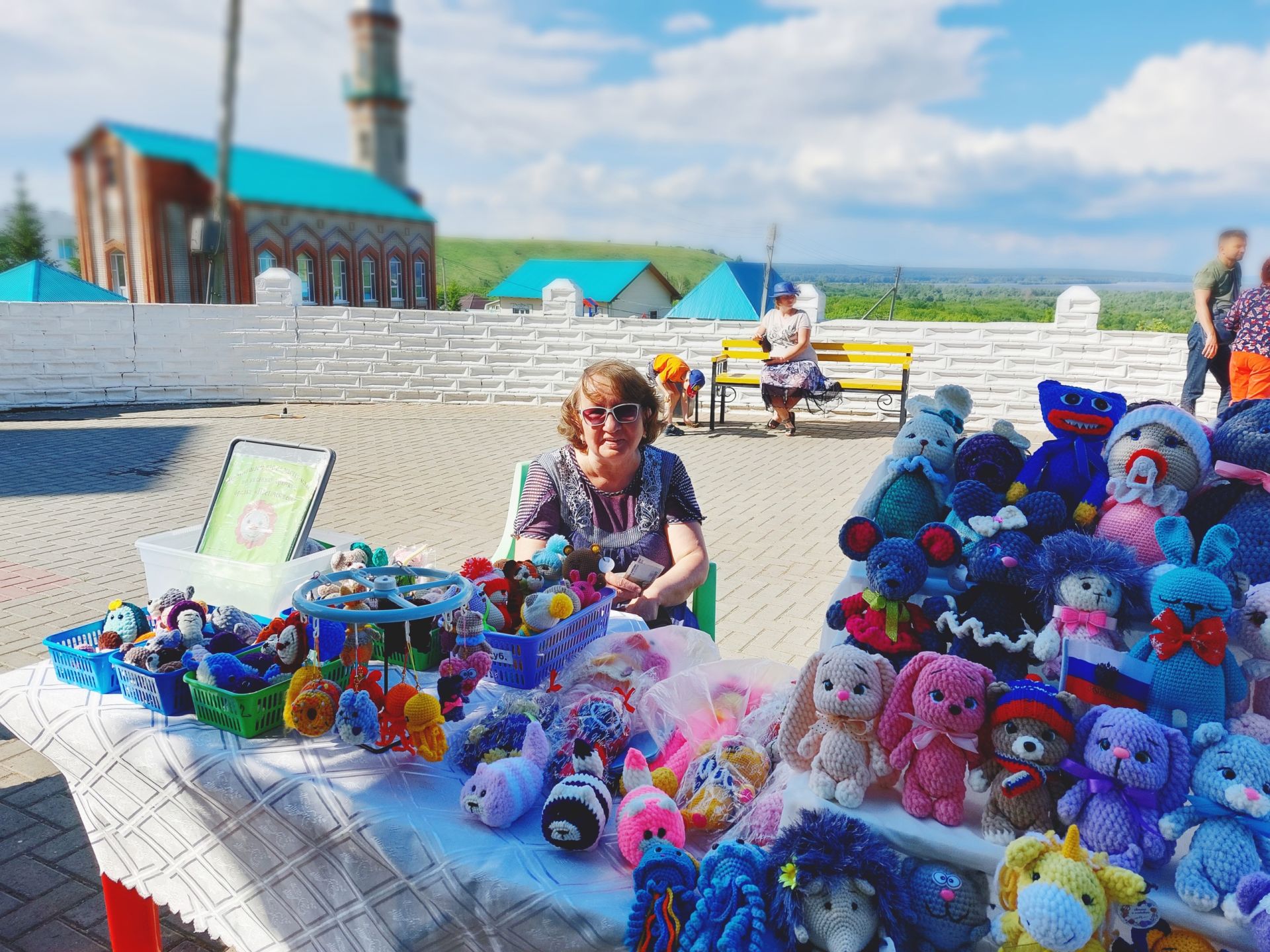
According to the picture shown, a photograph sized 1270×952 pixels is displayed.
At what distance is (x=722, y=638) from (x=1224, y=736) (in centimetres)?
298

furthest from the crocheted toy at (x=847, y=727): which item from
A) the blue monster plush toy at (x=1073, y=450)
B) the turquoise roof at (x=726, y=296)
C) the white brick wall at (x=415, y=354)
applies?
the turquoise roof at (x=726, y=296)

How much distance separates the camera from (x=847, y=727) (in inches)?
51.8

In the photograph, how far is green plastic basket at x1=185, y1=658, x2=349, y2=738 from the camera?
1.62 metres

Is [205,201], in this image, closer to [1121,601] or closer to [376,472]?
[1121,601]

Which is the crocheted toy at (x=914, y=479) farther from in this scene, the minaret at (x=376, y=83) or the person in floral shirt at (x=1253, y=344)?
the person in floral shirt at (x=1253, y=344)

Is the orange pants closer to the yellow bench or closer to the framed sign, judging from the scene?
the yellow bench

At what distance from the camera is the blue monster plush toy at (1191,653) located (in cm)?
126

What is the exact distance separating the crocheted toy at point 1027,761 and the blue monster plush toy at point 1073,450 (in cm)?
60

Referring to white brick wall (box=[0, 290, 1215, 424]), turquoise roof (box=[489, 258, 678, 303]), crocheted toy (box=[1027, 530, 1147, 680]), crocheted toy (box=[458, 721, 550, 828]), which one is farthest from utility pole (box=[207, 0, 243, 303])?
turquoise roof (box=[489, 258, 678, 303])

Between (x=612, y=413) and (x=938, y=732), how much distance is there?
156 cm

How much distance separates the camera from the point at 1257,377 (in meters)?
5.94

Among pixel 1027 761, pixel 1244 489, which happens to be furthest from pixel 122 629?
pixel 1244 489

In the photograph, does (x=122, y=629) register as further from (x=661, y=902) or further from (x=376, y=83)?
(x=376, y=83)

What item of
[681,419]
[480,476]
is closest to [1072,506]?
[480,476]
